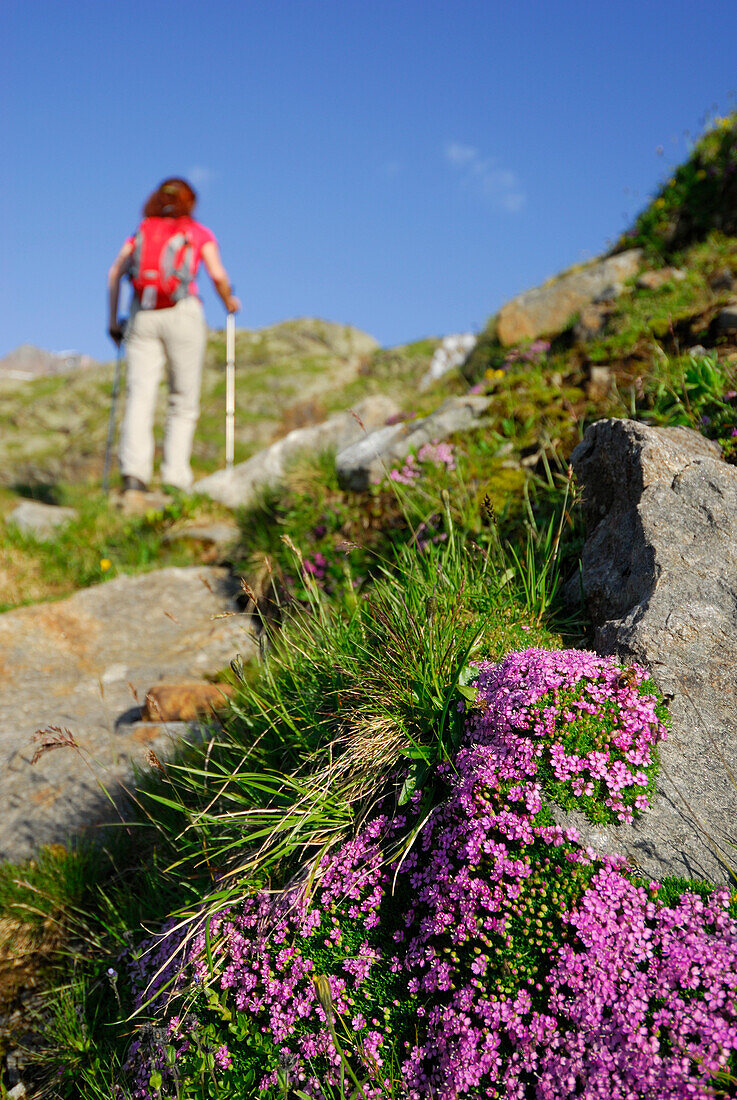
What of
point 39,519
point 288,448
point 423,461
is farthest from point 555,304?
point 39,519

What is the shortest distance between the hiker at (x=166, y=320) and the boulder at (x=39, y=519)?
43.9 inches

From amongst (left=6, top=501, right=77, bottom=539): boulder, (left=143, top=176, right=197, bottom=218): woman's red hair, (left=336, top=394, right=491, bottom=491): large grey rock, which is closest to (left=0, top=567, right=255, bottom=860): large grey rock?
(left=336, top=394, right=491, bottom=491): large grey rock

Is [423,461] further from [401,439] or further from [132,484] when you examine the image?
[132,484]

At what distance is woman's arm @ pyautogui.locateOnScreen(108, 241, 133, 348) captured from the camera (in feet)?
32.8

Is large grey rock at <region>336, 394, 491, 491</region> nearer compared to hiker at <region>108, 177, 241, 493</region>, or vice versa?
large grey rock at <region>336, 394, 491, 491</region>

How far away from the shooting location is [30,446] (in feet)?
75.0

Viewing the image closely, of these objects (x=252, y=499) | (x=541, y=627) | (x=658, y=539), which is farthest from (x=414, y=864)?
(x=252, y=499)

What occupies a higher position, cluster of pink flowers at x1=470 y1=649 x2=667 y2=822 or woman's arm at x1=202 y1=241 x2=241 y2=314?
woman's arm at x1=202 y1=241 x2=241 y2=314

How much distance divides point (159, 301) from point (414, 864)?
9180 millimetres

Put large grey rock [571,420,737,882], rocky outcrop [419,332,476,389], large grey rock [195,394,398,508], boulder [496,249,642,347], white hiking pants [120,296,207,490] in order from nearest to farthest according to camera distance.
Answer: large grey rock [571,420,737,882]
large grey rock [195,394,398,508]
boulder [496,249,642,347]
white hiking pants [120,296,207,490]
rocky outcrop [419,332,476,389]

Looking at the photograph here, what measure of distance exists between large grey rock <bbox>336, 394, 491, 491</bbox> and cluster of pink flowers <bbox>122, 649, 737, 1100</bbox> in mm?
3720

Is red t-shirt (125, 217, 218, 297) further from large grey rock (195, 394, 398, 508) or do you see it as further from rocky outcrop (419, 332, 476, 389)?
rocky outcrop (419, 332, 476, 389)

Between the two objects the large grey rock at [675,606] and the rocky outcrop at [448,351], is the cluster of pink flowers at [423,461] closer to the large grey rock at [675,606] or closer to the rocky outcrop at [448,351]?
the large grey rock at [675,606]

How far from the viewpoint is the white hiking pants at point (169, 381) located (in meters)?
9.98
